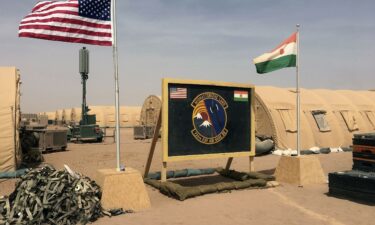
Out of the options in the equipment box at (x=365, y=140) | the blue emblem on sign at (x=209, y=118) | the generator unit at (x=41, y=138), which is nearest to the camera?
the equipment box at (x=365, y=140)

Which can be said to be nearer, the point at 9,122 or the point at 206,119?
the point at 206,119

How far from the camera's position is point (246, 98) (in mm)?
11672

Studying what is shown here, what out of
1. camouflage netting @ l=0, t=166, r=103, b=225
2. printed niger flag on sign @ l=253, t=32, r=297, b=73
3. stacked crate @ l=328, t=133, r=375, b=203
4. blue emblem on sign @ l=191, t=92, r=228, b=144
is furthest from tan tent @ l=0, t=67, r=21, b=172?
stacked crate @ l=328, t=133, r=375, b=203

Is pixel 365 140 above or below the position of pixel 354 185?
above

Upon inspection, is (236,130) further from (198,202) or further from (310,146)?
(310,146)

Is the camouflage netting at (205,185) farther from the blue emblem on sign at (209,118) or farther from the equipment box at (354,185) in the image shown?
the equipment box at (354,185)

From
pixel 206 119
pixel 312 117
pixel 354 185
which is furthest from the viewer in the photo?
pixel 312 117

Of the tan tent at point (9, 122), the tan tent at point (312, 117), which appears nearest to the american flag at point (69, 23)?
the tan tent at point (9, 122)

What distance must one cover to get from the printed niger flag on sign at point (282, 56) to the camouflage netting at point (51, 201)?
6.89m

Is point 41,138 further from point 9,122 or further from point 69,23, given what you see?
point 69,23

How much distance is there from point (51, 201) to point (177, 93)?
463cm

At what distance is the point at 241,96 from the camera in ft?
37.9

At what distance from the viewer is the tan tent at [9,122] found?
13008mm

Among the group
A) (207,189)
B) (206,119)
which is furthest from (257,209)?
(206,119)
